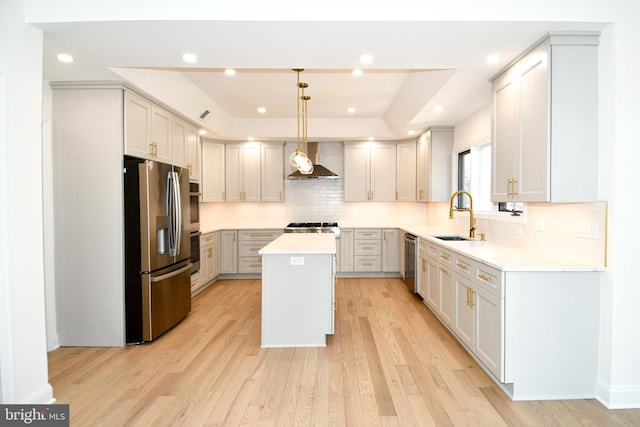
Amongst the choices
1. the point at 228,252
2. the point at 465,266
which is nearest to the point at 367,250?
the point at 228,252

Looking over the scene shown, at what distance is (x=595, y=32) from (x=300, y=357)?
3.27 metres

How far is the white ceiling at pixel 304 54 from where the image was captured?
228 cm

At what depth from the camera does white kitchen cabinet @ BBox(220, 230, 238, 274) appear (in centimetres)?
599

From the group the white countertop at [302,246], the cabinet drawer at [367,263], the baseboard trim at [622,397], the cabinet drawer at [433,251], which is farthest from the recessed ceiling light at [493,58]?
the cabinet drawer at [367,263]

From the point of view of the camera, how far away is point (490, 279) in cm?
251

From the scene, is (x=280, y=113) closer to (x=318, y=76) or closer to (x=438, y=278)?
(x=318, y=76)

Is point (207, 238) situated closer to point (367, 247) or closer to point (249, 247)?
point (249, 247)

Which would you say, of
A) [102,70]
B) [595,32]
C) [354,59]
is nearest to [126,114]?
[102,70]

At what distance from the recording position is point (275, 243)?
3.63 m

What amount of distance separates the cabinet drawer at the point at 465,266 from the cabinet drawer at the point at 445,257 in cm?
11

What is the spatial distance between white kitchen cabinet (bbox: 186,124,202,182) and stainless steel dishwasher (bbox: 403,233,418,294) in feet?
10.4

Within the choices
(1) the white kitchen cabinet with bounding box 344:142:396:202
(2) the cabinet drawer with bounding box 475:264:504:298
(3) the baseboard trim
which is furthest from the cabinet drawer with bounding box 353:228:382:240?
(3) the baseboard trim

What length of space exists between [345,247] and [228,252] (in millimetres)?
2038

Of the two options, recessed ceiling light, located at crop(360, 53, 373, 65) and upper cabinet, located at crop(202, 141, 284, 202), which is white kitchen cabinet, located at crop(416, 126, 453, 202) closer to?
upper cabinet, located at crop(202, 141, 284, 202)
